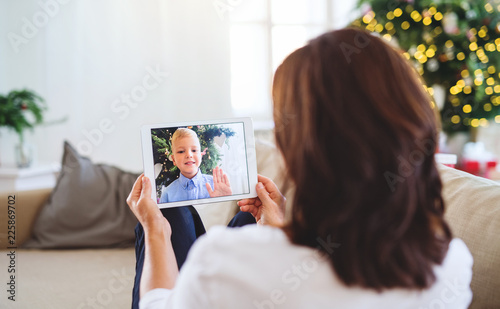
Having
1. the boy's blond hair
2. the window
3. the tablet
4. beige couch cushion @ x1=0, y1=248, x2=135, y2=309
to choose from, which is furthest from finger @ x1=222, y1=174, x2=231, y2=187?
the window

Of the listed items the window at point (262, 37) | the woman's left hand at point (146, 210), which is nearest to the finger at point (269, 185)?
the woman's left hand at point (146, 210)

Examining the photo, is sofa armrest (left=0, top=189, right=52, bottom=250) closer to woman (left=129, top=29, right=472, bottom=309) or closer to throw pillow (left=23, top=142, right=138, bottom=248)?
throw pillow (left=23, top=142, right=138, bottom=248)

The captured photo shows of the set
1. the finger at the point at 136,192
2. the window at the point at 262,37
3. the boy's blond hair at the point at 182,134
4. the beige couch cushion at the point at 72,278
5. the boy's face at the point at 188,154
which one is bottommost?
the beige couch cushion at the point at 72,278

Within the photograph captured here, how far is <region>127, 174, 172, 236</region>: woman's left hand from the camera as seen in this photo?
88 cm

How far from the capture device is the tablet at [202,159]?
1017 mm

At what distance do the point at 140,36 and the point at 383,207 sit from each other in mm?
2625

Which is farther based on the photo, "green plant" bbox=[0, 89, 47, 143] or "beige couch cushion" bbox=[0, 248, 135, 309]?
"green plant" bbox=[0, 89, 47, 143]

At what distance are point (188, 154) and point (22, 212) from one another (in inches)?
42.8

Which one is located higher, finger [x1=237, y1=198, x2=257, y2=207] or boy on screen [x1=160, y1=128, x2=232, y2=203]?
boy on screen [x1=160, y1=128, x2=232, y2=203]

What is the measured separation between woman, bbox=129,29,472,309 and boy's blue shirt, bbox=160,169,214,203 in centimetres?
40

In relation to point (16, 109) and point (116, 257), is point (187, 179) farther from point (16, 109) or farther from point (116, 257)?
point (16, 109)

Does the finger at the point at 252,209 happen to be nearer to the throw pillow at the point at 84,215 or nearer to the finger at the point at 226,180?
the finger at the point at 226,180

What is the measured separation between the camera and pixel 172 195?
1.01 metres

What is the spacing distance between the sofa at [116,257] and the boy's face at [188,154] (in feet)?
0.61
